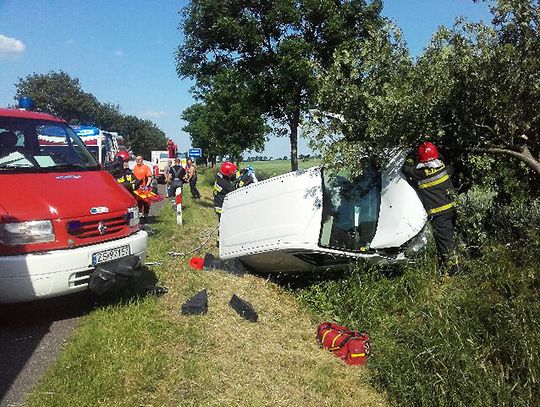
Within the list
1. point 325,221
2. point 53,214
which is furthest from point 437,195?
point 53,214

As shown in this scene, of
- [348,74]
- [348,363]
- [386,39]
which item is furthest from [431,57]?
[348,363]

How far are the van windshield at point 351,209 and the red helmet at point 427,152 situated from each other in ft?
1.97

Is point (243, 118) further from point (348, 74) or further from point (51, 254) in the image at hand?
point (51, 254)

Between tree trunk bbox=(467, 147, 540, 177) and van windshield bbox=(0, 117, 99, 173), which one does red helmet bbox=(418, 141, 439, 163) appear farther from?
van windshield bbox=(0, 117, 99, 173)

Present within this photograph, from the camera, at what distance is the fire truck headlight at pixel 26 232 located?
425 cm

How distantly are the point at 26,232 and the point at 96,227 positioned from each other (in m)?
0.67

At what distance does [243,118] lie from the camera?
1280 centimetres

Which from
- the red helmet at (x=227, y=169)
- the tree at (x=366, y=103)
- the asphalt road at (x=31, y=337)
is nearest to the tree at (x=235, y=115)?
the red helmet at (x=227, y=169)

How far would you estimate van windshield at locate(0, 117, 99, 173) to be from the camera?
16.8ft

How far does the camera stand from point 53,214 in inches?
176

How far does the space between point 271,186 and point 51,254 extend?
267 centimetres

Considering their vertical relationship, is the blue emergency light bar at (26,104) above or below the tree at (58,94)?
below

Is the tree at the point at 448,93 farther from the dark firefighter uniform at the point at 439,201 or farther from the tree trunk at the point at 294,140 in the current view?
the tree trunk at the point at 294,140

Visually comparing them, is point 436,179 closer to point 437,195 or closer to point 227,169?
point 437,195
